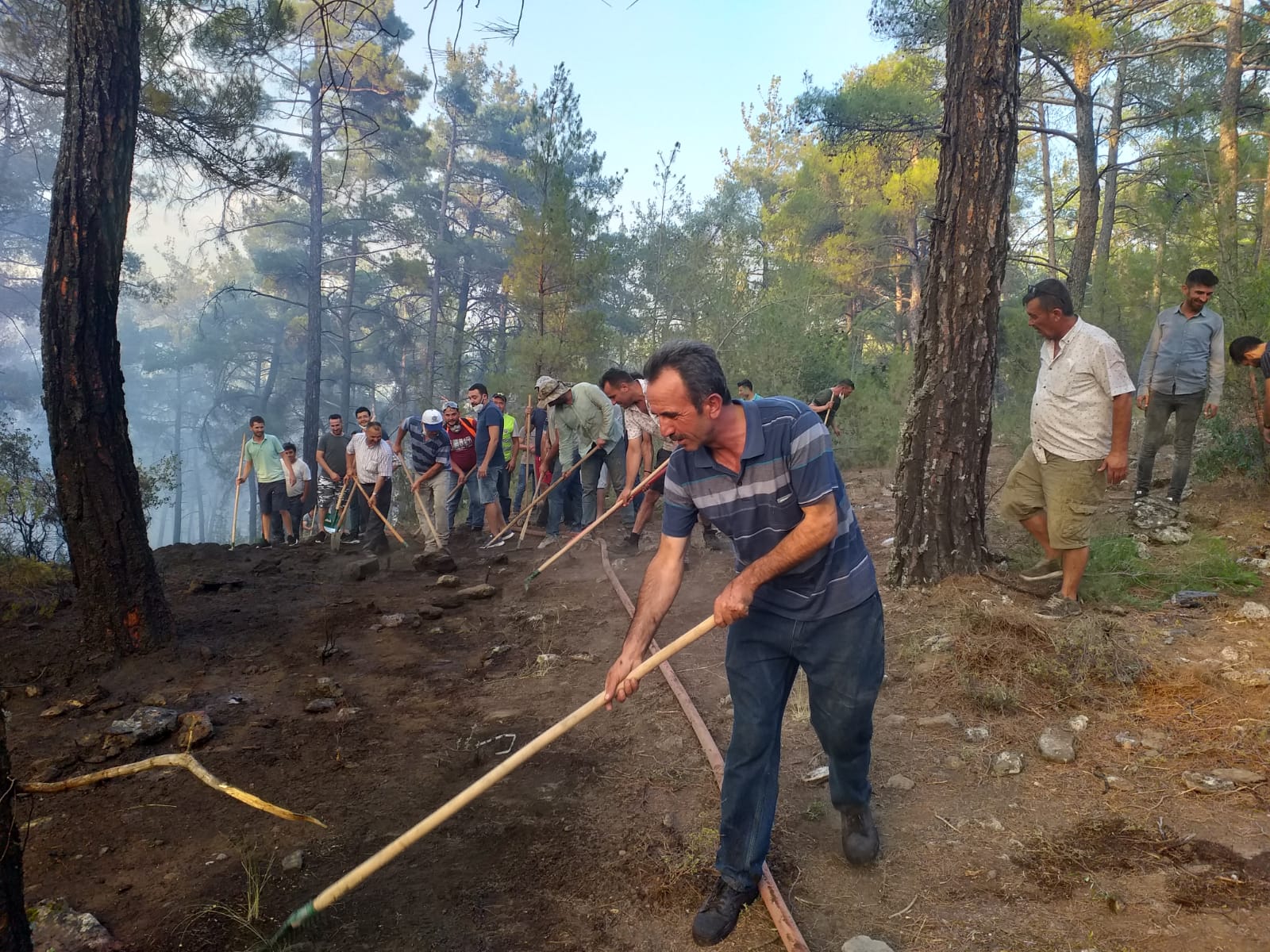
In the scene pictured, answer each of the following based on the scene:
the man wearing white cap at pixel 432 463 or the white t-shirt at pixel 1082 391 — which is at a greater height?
the white t-shirt at pixel 1082 391

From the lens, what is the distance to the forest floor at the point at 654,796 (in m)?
2.51

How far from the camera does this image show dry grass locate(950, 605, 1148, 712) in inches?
144

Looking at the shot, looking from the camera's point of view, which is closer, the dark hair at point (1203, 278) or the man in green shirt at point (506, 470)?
the dark hair at point (1203, 278)

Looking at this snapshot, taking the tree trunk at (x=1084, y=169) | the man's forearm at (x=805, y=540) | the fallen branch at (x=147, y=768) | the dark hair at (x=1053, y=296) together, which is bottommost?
the fallen branch at (x=147, y=768)

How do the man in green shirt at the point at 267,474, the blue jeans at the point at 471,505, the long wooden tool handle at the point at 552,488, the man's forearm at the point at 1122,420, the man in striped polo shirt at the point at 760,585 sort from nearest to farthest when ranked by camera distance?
1. the man in striped polo shirt at the point at 760,585
2. the man's forearm at the point at 1122,420
3. the long wooden tool handle at the point at 552,488
4. the blue jeans at the point at 471,505
5. the man in green shirt at the point at 267,474

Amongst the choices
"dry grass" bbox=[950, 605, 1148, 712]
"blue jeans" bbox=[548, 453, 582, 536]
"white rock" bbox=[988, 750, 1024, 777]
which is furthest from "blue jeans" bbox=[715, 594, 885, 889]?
"blue jeans" bbox=[548, 453, 582, 536]

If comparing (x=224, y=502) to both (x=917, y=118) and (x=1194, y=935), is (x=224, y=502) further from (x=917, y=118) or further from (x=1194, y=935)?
(x=1194, y=935)

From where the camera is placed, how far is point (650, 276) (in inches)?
822

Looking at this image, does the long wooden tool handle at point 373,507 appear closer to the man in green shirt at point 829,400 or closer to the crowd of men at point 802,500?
A: the crowd of men at point 802,500

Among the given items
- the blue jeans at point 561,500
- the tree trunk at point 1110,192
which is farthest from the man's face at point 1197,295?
the tree trunk at point 1110,192

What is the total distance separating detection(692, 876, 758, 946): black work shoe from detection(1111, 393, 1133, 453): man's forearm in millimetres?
3093

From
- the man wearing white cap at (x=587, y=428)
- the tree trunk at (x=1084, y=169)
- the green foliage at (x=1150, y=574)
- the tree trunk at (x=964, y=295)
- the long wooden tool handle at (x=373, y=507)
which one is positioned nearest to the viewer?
the green foliage at (x=1150, y=574)

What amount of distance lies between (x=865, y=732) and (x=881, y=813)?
698 mm

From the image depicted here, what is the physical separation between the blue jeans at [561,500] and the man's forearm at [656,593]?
645cm
